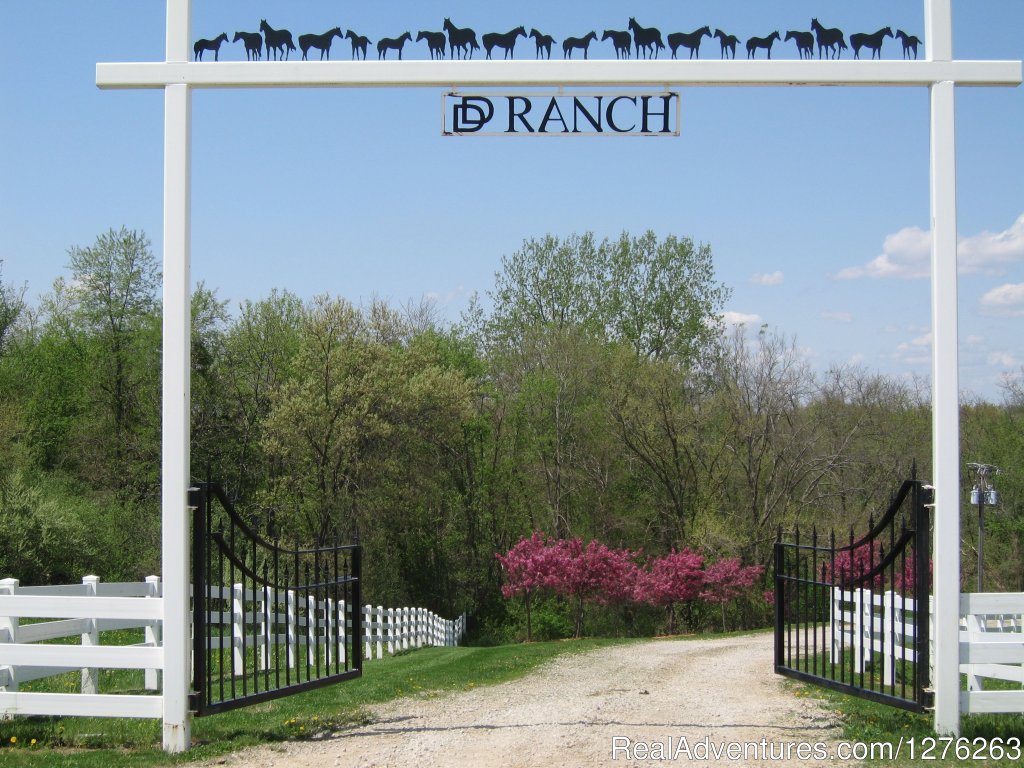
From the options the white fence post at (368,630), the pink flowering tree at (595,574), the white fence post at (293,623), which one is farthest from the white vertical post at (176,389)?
the pink flowering tree at (595,574)

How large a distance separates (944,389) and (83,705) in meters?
5.96

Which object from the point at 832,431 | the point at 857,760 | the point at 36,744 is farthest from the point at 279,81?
the point at 832,431

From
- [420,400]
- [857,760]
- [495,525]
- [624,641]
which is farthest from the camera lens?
[495,525]

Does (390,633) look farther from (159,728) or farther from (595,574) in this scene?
(159,728)

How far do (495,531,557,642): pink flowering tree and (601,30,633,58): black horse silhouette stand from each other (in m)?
21.8

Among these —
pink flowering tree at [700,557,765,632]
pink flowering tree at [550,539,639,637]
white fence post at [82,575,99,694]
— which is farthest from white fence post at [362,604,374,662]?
white fence post at [82,575,99,694]

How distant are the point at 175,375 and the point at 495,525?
29.4 meters

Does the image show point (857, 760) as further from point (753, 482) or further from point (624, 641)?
point (753, 482)

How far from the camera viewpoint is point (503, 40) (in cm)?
647

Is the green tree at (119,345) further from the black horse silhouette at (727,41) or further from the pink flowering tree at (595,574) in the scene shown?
the black horse silhouette at (727,41)

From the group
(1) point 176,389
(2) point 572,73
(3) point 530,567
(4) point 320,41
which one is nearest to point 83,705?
(1) point 176,389

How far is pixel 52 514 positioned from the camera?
774 inches

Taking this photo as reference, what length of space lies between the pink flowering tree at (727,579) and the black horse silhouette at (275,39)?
2256 centimetres

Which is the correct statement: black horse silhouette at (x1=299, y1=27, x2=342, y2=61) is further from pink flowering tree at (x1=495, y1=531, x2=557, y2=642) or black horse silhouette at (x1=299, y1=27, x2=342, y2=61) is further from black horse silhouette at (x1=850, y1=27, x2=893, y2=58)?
pink flowering tree at (x1=495, y1=531, x2=557, y2=642)
